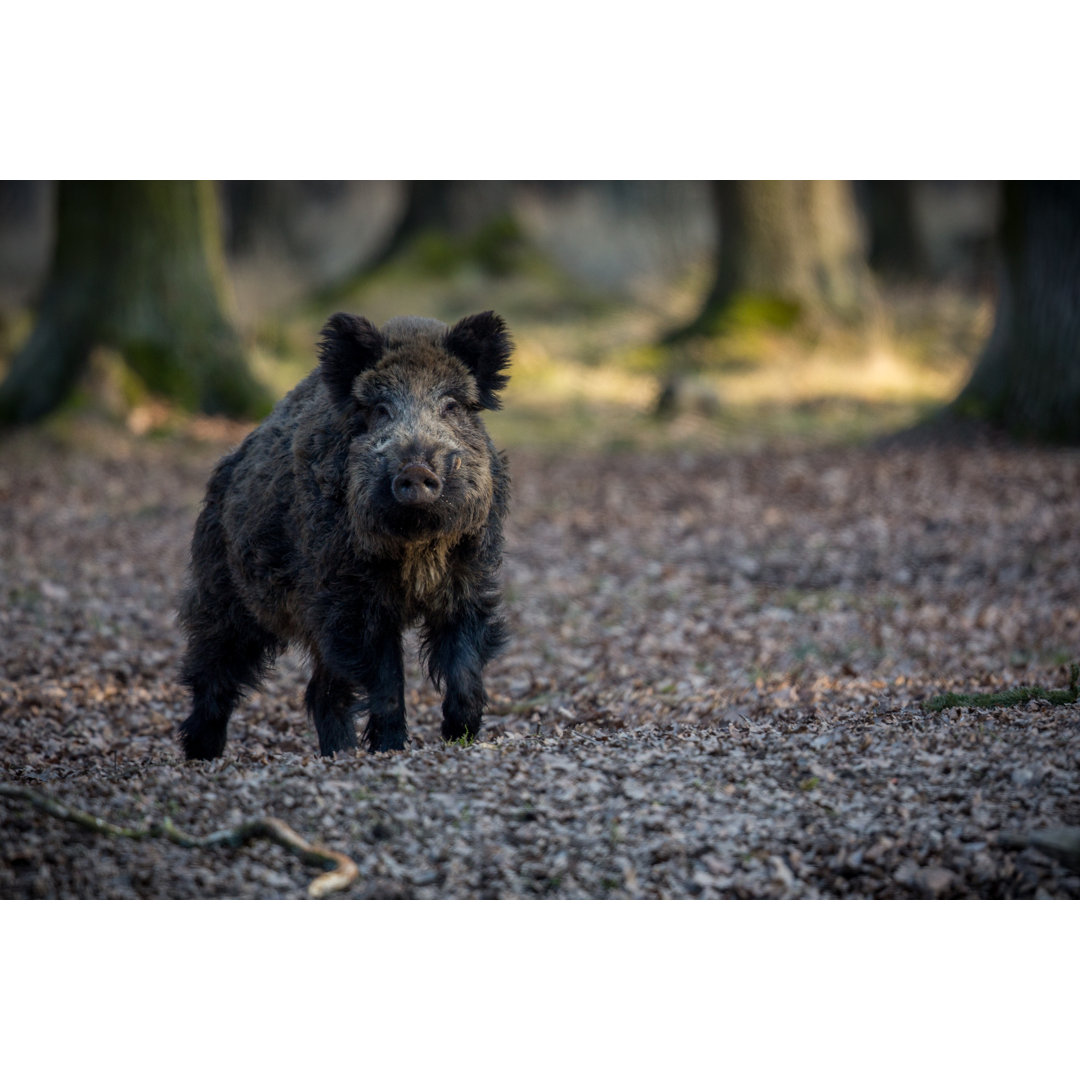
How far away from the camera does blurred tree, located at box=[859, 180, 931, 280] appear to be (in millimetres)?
26703

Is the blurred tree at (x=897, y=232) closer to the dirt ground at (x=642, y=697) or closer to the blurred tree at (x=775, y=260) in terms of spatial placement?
the blurred tree at (x=775, y=260)

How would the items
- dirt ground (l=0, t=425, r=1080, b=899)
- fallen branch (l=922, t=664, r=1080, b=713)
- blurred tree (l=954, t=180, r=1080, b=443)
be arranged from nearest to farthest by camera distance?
dirt ground (l=0, t=425, r=1080, b=899) < fallen branch (l=922, t=664, r=1080, b=713) < blurred tree (l=954, t=180, r=1080, b=443)

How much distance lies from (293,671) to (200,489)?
4772 mm

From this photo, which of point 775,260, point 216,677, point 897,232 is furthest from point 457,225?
point 216,677

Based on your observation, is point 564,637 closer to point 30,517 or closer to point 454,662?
point 454,662

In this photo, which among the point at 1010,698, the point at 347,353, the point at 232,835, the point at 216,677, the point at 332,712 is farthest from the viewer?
the point at 216,677

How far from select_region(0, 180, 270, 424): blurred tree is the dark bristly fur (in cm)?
→ 863

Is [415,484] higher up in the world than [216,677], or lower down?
higher up

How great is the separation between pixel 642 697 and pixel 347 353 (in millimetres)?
2822

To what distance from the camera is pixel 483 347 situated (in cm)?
611

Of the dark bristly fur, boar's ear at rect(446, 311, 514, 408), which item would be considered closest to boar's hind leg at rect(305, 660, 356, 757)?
the dark bristly fur

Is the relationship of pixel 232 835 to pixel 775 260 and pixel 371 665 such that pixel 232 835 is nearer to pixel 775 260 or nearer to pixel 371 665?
pixel 371 665

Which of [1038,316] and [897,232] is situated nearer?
[1038,316]

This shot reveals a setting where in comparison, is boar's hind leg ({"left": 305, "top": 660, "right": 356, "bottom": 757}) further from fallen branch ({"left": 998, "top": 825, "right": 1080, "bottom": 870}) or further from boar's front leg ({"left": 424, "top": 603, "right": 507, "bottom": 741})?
fallen branch ({"left": 998, "top": 825, "right": 1080, "bottom": 870})
